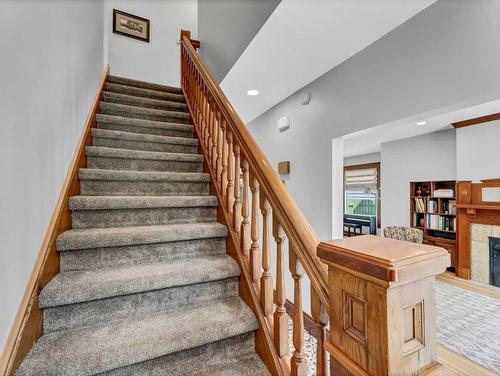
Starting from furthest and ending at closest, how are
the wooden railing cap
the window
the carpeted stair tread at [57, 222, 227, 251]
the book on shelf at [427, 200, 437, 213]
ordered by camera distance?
the window
the book on shelf at [427, 200, 437, 213]
the carpeted stair tread at [57, 222, 227, 251]
the wooden railing cap

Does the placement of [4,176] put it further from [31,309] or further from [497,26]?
[497,26]

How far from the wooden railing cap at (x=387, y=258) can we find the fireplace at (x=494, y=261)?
15.4 ft

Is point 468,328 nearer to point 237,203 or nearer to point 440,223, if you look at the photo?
point 440,223

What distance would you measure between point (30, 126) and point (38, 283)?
62 cm

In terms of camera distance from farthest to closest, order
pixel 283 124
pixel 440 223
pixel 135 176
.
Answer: pixel 440 223
pixel 283 124
pixel 135 176

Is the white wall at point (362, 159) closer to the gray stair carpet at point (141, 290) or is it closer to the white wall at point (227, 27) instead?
the white wall at point (227, 27)

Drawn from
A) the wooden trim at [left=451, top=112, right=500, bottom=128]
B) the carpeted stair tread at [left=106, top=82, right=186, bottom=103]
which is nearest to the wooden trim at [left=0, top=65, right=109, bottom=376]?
the carpeted stair tread at [left=106, top=82, right=186, bottom=103]

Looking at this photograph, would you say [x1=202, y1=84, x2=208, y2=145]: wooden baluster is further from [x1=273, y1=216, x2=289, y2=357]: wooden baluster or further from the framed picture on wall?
the framed picture on wall

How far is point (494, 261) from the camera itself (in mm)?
3820

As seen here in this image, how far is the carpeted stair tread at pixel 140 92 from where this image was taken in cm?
292

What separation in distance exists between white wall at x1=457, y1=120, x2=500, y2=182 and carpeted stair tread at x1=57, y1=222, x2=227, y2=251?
4552 millimetres

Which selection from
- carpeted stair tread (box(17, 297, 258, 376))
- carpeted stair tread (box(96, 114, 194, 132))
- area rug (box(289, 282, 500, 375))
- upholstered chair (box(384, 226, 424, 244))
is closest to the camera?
carpeted stair tread (box(17, 297, 258, 376))

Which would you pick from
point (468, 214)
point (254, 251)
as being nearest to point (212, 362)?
point (254, 251)

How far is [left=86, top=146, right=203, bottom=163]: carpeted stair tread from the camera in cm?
184
